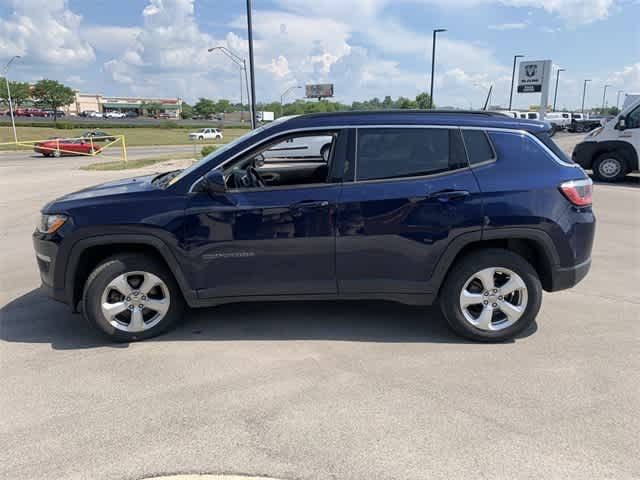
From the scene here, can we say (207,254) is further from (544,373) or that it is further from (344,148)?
(544,373)

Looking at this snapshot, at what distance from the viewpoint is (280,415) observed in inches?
117

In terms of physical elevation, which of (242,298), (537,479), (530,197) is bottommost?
(537,479)

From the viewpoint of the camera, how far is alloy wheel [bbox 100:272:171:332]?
12.6 feet

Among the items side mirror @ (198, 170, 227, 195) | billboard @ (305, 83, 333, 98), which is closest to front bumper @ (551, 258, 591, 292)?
side mirror @ (198, 170, 227, 195)


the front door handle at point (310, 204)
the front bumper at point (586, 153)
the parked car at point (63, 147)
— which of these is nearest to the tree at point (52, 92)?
the parked car at point (63, 147)

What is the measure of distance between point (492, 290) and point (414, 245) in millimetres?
739

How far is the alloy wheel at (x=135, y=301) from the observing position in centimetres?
385

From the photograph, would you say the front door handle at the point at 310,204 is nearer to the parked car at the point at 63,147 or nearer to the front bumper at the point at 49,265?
the front bumper at the point at 49,265

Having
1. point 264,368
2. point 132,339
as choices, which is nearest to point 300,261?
point 264,368

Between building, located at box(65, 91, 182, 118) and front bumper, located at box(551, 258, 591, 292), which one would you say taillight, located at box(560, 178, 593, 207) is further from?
building, located at box(65, 91, 182, 118)

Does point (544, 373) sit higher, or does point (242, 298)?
point (242, 298)

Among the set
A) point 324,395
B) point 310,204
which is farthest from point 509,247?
point 324,395

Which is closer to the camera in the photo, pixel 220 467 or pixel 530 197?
pixel 220 467

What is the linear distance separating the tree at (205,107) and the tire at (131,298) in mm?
127901
